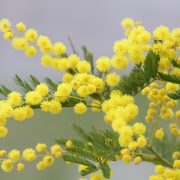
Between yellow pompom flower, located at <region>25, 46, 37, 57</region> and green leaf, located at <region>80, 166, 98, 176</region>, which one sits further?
yellow pompom flower, located at <region>25, 46, 37, 57</region>

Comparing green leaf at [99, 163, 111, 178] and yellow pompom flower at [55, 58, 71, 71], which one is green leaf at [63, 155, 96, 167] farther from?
yellow pompom flower at [55, 58, 71, 71]

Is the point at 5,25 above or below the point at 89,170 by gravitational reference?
above

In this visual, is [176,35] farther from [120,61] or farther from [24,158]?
[24,158]

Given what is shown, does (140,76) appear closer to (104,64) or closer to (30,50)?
(104,64)

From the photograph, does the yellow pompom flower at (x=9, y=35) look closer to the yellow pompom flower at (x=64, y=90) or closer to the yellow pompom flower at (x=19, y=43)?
the yellow pompom flower at (x=19, y=43)

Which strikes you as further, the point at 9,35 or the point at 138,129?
the point at 9,35

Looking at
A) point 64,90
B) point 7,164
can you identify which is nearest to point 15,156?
point 7,164

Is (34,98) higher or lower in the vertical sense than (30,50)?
lower

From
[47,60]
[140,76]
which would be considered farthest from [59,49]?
[140,76]

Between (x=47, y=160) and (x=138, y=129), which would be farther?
(x=47, y=160)

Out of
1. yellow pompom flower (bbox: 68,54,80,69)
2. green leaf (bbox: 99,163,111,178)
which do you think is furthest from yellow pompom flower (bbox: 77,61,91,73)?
green leaf (bbox: 99,163,111,178)

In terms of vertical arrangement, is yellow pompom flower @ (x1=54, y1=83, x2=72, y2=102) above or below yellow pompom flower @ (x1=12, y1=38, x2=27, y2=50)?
below
